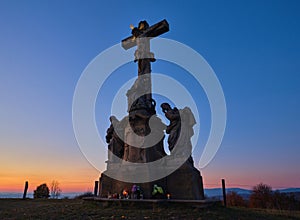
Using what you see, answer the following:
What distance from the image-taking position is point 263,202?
93.8ft

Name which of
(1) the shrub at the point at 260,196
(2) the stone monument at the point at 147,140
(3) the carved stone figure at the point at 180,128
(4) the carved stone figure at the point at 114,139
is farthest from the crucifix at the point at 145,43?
(1) the shrub at the point at 260,196

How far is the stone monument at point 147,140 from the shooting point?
9.91 meters

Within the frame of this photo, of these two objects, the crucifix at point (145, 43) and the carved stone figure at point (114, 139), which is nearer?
the carved stone figure at point (114, 139)

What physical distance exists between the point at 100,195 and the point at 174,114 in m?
5.36

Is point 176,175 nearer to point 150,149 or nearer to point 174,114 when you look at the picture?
point 150,149

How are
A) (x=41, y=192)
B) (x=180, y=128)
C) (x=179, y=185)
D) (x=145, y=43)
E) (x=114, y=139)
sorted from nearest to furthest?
1. (x=179, y=185)
2. (x=180, y=128)
3. (x=114, y=139)
4. (x=145, y=43)
5. (x=41, y=192)

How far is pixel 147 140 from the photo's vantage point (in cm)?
1109

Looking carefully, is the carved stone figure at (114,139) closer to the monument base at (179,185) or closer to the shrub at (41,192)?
the monument base at (179,185)

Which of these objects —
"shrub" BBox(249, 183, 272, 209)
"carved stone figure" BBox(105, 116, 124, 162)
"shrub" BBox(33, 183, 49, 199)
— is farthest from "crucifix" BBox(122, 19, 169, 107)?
"shrub" BBox(249, 183, 272, 209)

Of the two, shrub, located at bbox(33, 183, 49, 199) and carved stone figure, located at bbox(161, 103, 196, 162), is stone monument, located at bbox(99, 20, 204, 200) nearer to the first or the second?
carved stone figure, located at bbox(161, 103, 196, 162)

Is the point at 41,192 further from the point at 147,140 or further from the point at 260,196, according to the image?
the point at 260,196

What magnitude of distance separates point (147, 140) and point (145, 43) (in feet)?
19.1

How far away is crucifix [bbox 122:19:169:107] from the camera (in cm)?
1290

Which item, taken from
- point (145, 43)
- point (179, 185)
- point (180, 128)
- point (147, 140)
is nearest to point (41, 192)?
point (147, 140)
